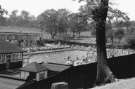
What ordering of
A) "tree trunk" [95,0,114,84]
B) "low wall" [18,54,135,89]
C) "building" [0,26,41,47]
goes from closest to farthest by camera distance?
"low wall" [18,54,135,89]
"tree trunk" [95,0,114,84]
"building" [0,26,41,47]

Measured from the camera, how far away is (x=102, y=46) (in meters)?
18.2

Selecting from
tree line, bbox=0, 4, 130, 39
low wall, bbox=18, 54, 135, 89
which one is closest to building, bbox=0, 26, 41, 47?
tree line, bbox=0, 4, 130, 39

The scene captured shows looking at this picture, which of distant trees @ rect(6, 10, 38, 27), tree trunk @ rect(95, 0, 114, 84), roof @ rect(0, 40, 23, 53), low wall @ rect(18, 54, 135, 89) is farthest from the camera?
distant trees @ rect(6, 10, 38, 27)

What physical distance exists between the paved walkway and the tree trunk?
6.46 m

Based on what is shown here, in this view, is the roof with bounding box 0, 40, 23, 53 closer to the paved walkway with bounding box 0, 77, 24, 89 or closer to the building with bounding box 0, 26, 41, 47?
the paved walkway with bounding box 0, 77, 24, 89

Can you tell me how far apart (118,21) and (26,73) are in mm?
9459

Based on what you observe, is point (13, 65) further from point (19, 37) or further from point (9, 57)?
point (19, 37)

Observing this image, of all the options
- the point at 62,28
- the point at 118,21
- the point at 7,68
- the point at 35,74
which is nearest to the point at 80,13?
the point at 118,21

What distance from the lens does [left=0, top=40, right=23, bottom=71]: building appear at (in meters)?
26.7

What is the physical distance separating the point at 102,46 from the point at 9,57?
14.3 metres

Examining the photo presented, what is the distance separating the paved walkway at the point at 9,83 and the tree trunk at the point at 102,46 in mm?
6462

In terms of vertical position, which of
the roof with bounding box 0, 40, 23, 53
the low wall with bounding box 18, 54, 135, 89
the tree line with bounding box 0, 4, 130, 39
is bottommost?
the low wall with bounding box 18, 54, 135, 89

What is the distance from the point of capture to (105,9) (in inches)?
690

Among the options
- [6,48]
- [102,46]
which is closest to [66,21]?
[6,48]
